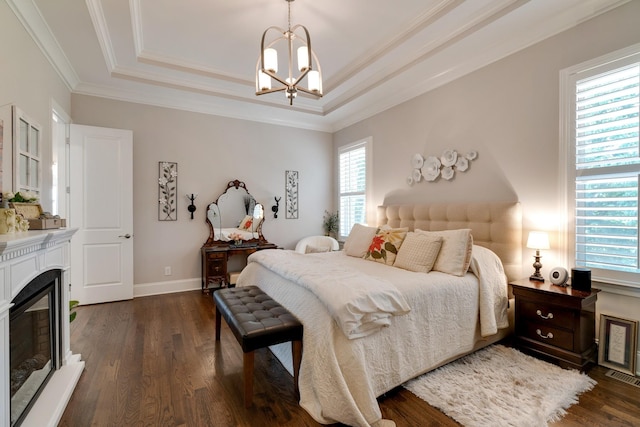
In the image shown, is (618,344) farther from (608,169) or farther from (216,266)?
(216,266)

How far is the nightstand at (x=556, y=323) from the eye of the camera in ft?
7.22

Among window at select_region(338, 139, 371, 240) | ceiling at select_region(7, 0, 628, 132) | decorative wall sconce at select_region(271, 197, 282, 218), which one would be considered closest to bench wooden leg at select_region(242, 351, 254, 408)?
ceiling at select_region(7, 0, 628, 132)

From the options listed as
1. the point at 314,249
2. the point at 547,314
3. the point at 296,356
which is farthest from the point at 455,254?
the point at 314,249

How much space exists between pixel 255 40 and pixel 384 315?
3.05m

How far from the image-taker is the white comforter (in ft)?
5.53

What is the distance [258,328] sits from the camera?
1.86 meters

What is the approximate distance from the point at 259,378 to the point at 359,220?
3.22 m

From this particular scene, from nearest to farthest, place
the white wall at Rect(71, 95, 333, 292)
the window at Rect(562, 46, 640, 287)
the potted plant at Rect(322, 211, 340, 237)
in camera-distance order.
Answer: the window at Rect(562, 46, 640, 287) → the white wall at Rect(71, 95, 333, 292) → the potted plant at Rect(322, 211, 340, 237)

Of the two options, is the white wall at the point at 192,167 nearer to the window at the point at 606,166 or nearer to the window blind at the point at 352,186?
the window blind at the point at 352,186

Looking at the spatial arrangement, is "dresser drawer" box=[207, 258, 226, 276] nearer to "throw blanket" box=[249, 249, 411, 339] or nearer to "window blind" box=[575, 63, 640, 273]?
"throw blanket" box=[249, 249, 411, 339]

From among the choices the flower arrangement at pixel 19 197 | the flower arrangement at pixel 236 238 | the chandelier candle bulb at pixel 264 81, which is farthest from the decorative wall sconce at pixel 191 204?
the chandelier candle bulb at pixel 264 81

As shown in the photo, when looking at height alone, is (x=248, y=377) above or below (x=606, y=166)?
below

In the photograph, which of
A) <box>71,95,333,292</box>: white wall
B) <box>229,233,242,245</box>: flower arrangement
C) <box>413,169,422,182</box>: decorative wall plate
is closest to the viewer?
<box>413,169,422,182</box>: decorative wall plate

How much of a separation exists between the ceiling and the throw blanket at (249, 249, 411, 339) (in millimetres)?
2374
